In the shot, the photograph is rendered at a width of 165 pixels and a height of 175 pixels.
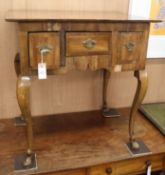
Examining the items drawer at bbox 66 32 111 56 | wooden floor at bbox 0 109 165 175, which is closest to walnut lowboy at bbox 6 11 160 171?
drawer at bbox 66 32 111 56

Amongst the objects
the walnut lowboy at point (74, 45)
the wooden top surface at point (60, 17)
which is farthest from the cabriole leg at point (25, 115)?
the wooden top surface at point (60, 17)

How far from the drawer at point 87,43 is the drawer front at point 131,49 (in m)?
0.06

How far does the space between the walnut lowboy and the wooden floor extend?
118 mm

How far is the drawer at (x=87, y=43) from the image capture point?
1.07 meters

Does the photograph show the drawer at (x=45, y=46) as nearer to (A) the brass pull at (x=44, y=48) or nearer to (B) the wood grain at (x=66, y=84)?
(A) the brass pull at (x=44, y=48)

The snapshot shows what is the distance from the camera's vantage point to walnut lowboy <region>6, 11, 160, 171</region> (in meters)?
1.02

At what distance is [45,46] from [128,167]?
73 cm

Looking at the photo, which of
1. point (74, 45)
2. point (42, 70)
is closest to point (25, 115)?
point (42, 70)

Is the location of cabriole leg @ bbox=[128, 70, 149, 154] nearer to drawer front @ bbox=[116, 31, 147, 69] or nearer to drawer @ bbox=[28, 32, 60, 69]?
drawer front @ bbox=[116, 31, 147, 69]

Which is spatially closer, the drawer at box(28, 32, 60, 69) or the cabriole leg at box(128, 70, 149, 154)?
the drawer at box(28, 32, 60, 69)

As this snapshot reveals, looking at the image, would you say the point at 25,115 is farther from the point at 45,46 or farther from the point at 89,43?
the point at 89,43

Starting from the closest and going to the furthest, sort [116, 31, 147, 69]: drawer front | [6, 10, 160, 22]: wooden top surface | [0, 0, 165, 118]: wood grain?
[6, 10, 160, 22]: wooden top surface → [116, 31, 147, 69]: drawer front → [0, 0, 165, 118]: wood grain

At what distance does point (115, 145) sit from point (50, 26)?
2.28ft

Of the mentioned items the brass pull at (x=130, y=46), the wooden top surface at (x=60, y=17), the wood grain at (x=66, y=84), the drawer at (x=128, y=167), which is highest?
the wooden top surface at (x=60, y=17)
